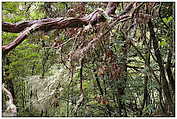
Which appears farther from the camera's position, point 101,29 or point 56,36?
point 56,36

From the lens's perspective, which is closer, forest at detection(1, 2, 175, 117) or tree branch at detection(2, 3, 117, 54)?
tree branch at detection(2, 3, 117, 54)

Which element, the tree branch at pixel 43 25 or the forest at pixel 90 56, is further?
the forest at pixel 90 56

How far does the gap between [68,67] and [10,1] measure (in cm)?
52

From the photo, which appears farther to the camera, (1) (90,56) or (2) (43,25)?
(1) (90,56)

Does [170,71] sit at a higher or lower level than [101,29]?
lower

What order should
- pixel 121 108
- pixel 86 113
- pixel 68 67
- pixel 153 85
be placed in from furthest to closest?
pixel 86 113, pixel 121 108, pixel 153 85, pixel 68 67

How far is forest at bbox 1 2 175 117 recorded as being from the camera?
1.46 metres

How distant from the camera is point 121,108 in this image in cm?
203

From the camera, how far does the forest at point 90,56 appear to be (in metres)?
1.46

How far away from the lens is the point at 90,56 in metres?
1.80

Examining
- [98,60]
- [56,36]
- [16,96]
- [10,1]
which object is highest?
[10,1]

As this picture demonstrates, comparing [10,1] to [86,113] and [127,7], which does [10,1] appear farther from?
[86,113]

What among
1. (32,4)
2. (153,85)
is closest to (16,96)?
(32,4)

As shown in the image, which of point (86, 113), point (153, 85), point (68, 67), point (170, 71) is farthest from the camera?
point (86, 113)
